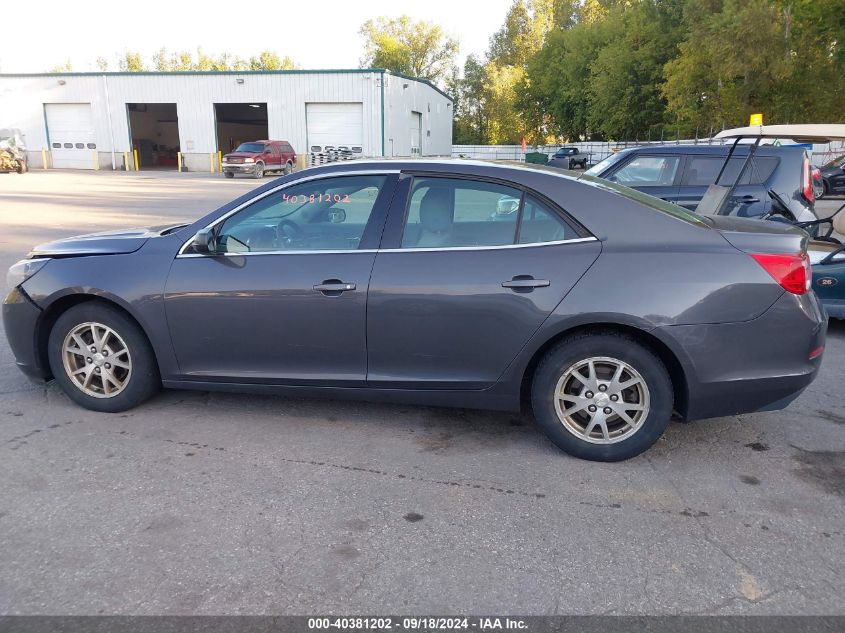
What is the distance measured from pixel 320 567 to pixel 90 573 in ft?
3.05

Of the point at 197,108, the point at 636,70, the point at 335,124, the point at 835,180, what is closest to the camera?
the point at 835,180

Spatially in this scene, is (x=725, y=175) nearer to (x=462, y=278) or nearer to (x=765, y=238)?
(x=765, y=238)

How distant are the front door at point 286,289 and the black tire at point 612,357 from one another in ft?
3.48

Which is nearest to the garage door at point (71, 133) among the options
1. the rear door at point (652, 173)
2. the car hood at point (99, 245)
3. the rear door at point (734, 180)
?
the rear door at point (652, 173)

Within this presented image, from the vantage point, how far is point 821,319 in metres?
3.66

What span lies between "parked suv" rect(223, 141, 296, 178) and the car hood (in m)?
31.6

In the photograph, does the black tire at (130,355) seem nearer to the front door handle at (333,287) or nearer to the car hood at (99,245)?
the car hood at (99,245)

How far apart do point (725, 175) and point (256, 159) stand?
29846mm

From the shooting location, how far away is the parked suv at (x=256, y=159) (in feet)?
114

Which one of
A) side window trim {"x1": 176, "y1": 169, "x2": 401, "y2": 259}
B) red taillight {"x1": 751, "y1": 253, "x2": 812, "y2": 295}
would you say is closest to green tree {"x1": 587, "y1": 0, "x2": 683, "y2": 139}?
red taillight {"x1": 751, "y1": 253, "x2": 812, "y2": 295}

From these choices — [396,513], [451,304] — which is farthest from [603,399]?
[396,513]

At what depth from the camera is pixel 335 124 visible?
41.7 m

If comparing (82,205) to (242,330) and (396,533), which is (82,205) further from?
(396,533)

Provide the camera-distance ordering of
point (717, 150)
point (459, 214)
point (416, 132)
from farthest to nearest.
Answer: point (416, 132), point (717, 150), point (459, 214)
